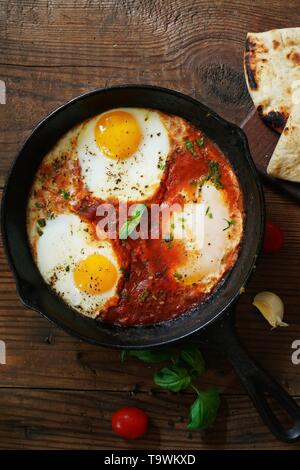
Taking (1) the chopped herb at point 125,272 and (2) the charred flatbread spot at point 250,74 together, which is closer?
(1) the chopped herb at point 125,272

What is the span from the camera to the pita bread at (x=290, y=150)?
3.16 m

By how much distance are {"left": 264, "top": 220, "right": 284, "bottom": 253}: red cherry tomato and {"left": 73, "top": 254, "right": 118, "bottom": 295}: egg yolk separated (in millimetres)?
830

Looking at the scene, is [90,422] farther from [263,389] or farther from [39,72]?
[39,72]

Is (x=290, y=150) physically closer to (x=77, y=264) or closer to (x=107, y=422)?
(x=77, y=264)

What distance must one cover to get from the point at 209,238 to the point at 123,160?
0.60m

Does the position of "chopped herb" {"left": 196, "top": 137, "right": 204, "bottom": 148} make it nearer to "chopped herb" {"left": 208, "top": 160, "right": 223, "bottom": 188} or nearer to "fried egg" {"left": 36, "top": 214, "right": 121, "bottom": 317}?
"chopped herb" {"left": 208, "top": 160, "right": 223, "bottom": 188}

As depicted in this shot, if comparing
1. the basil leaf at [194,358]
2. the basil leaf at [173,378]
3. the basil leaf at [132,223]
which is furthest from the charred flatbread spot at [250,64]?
the basil leaf at [173,378]

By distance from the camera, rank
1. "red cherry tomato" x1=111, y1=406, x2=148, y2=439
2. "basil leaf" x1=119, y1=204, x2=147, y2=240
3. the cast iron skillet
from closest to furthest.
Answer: the cast iron skillet
"basil leaf" x1=119, y1=204, x2=147, y2=240
"red cherry tomato" x1=111, y1=406, x2=148, y2=439

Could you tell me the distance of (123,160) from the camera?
127 inches

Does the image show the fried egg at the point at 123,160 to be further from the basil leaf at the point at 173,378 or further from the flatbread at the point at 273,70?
the basil leaf at the point at 173,378

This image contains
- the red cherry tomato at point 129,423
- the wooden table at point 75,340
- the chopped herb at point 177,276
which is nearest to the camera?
the chopped herb at point 177,276

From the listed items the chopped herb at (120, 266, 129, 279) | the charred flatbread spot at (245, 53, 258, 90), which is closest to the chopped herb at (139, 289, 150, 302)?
the chopped herb at (120, 266, 129, 279)

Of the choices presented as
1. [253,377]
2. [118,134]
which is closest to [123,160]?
[118,134]

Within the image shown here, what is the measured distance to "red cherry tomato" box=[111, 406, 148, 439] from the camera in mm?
3342
